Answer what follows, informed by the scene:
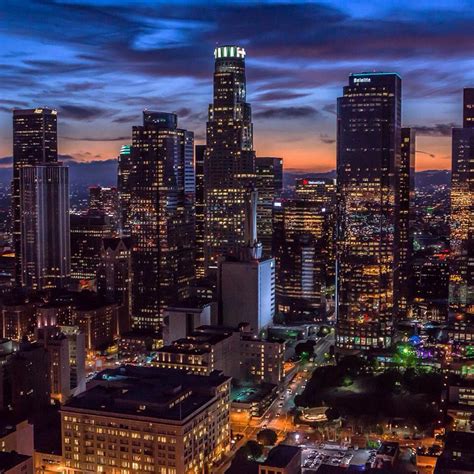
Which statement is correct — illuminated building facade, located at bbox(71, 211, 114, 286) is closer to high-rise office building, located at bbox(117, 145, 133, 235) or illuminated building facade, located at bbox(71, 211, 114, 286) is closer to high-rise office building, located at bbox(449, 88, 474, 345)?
high-rise office building, located at bbox(117, 145, 133, 235)

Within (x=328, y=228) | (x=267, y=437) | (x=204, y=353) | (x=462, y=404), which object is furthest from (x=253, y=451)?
(x=328, y=228)

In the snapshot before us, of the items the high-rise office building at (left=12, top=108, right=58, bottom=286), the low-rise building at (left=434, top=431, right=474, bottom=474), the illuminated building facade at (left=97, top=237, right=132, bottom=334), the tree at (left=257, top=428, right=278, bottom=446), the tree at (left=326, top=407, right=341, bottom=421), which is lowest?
the tree at (left=257, top=428, right=278, bottom=446)

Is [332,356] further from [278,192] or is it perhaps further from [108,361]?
[278,192]

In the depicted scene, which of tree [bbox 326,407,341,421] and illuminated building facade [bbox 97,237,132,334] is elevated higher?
illuminated building facade [bbox 97,237,132,334]

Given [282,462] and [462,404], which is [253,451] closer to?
[282,462]

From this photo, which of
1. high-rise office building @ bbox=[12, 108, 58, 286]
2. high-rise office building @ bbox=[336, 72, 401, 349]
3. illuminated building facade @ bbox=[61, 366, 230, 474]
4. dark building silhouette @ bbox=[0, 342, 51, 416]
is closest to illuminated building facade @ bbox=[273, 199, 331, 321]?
high-rise office building @ bbox=[336, 72, 401, 349]

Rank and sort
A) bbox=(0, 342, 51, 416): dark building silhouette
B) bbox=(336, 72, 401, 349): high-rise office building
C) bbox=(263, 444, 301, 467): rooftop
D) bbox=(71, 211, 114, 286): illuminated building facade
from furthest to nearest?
bbox=(71, 211, 114, 286): illuminated building facade
bbox=(336, 72, 401, 349): high-rise office building
bbox=(0, 342, 51, 416): dark building silhouette
bbox=(263, 444, 301, 467): rooftop
